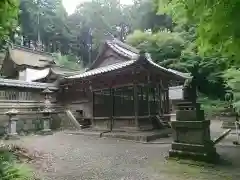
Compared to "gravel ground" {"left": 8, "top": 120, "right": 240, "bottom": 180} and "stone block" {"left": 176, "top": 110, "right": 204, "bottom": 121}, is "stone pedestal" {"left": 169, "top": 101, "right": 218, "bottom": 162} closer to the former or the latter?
"stone block" {"left": 176, "top": 110, "right": 204, "bottom": 121}

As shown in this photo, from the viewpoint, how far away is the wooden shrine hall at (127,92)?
14.6 meters

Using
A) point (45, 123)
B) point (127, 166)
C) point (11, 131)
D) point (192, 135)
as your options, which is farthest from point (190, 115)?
point (45, 123)

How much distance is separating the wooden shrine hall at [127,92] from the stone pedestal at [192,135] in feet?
17.9

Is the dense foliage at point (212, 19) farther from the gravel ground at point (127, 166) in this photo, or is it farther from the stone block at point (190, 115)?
the stone block at point (190, 115)

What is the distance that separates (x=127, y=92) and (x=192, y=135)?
9742mm

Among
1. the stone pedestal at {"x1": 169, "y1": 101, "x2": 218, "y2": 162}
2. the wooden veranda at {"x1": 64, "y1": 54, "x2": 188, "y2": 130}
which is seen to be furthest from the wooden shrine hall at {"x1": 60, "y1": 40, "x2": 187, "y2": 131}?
the stone pedestal at {"x1": 169, "y1": 101, "x2": 218, "y2": 162}

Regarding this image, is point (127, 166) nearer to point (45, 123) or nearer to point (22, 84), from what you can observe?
point (45, 123)

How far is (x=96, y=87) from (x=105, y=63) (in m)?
3.66

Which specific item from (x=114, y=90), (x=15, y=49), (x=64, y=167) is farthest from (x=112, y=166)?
(x=15, y=49)

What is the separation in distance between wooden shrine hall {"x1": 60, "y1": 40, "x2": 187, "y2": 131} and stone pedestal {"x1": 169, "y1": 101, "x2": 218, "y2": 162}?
545 centimetres

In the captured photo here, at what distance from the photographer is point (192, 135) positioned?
7930 mm

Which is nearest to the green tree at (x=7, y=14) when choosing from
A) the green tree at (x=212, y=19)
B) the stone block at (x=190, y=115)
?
the green tree at (x=212, y=19)

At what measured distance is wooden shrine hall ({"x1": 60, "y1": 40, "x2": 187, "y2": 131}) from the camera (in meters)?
14.6

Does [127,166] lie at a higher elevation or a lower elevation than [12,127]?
lower
